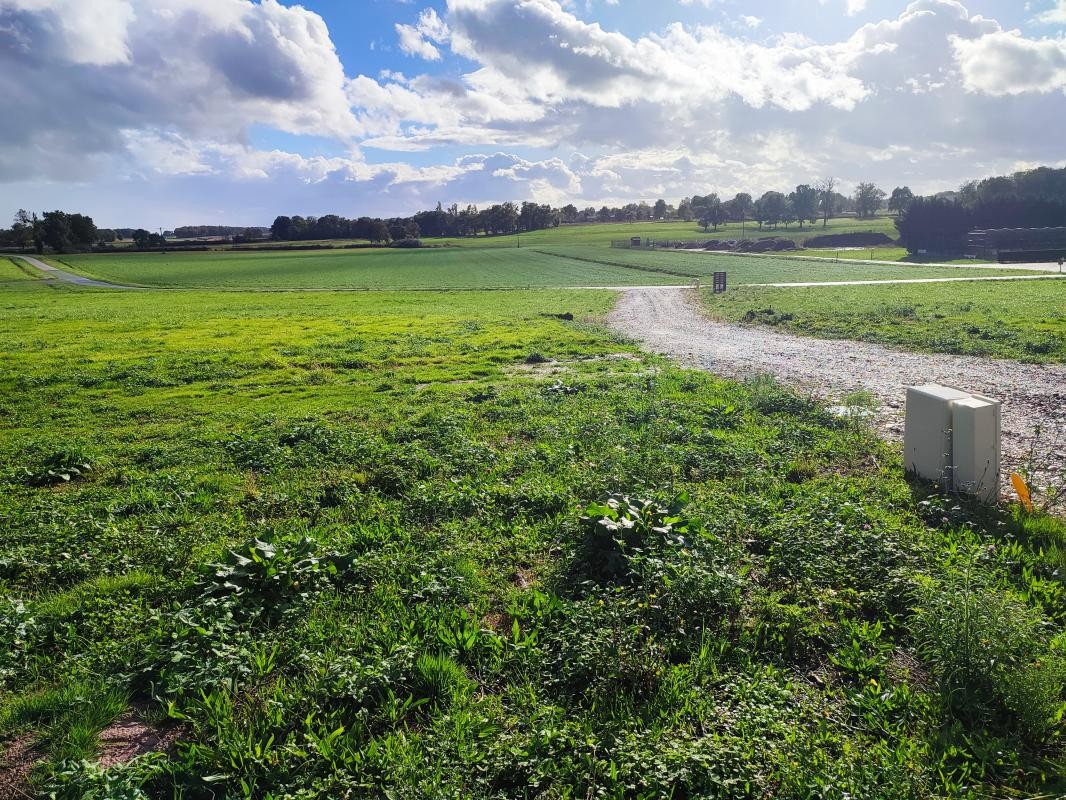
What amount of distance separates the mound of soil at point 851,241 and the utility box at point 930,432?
133 meters

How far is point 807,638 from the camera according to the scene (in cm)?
554

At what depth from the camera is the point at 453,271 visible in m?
86.5

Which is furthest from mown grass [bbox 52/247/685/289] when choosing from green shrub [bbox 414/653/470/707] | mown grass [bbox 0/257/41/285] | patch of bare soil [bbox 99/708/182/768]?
patch of bare soil [bbox 99/708/182/768]

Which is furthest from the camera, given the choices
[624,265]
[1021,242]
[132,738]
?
[1021,242]

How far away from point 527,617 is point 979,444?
20.1 feet

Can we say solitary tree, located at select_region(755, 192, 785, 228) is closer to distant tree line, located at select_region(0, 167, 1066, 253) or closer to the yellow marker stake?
distant tree line, located at select_region(0, 167, 1066, 253)

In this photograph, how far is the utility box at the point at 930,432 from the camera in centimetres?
827

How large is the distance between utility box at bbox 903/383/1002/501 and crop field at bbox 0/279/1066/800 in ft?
1.31

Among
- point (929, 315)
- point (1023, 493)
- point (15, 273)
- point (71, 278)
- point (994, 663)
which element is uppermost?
point (15, 273)

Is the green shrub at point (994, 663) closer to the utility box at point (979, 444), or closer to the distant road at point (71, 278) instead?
the utility box at point (979, 444)

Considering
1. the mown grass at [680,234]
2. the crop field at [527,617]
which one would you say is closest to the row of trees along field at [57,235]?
the mown grass at [680,234]

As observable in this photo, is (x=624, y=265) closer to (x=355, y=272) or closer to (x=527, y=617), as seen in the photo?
(x=355, y=272)

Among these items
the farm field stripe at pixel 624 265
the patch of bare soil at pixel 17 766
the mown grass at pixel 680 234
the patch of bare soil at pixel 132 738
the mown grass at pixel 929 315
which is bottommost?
the patch of bare soil at pixel 132 738

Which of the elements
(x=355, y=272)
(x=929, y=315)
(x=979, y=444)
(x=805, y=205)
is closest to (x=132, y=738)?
(x=979, y=444)
